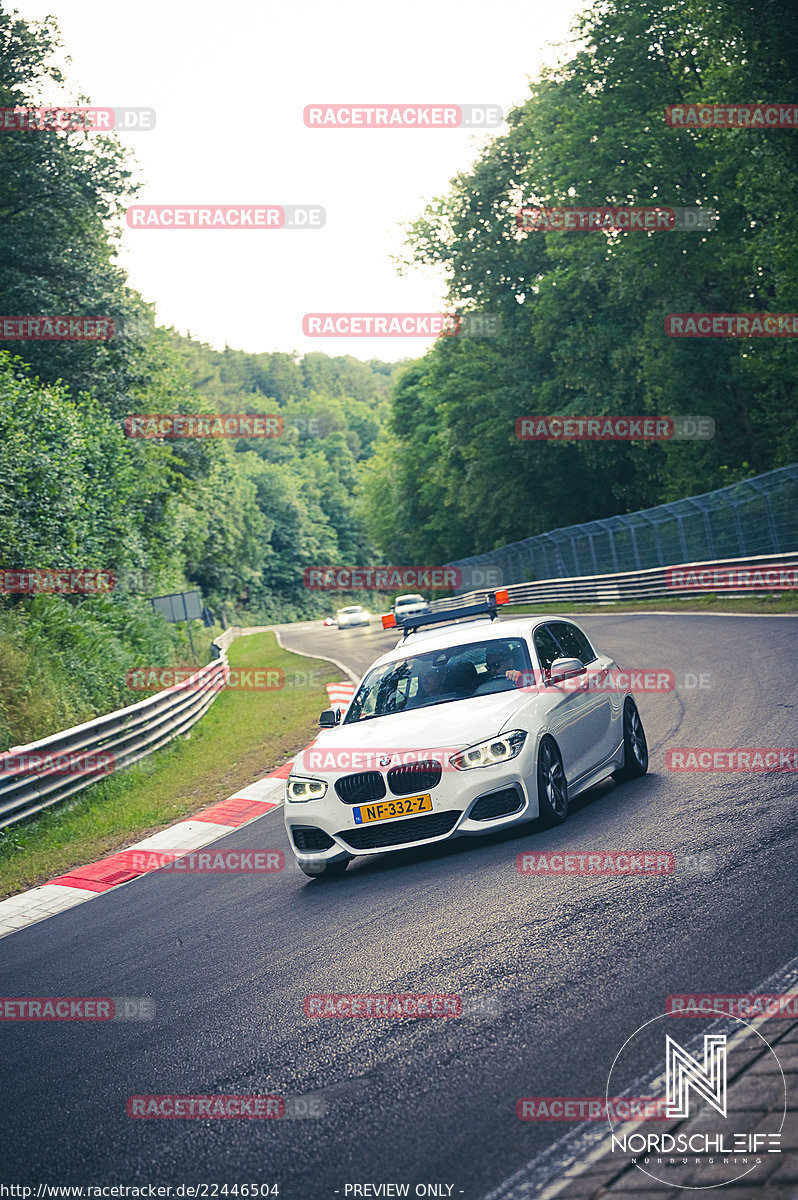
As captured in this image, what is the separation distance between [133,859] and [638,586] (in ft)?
94.9

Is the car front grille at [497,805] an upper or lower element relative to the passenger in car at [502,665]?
lower

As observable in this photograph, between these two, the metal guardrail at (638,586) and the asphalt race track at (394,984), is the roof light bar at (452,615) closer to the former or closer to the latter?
the asphalt race track at (394,984)

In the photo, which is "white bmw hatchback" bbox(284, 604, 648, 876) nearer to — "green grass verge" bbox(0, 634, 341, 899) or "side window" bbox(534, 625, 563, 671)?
"side window" bbox(534, 625, 563, 671)

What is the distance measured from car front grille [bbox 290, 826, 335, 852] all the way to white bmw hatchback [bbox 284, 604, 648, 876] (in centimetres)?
1

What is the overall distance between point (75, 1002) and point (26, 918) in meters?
3.62

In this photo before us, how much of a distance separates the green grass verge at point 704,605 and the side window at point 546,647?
15180 millimetres

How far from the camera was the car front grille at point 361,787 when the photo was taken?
808cm

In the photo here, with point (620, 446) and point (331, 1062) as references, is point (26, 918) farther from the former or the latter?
point (620, 446)

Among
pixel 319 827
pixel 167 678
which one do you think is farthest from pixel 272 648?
pixel 319 827

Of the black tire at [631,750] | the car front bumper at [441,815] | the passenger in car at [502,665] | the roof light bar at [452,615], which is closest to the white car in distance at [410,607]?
the roof light bar at [452,615]

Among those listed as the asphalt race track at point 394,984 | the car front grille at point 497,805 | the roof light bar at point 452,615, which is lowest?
the asphalt race track at point 394,984

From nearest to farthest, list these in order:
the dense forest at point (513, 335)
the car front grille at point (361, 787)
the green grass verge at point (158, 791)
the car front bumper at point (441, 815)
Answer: the car front bumper at point (441, 815), the car front grille at point (361, 787), the green grass verge at point (158, 791), the dense forest at point (513, 335)

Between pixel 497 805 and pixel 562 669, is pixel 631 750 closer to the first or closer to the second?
pixel 562 669

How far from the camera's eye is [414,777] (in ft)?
26.2
